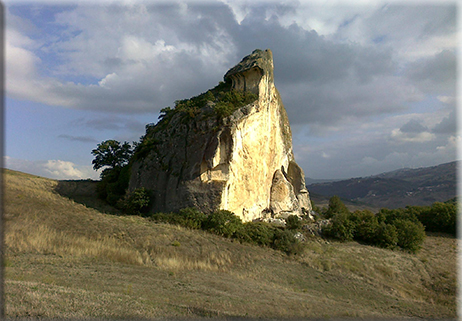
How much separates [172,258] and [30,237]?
258 inches

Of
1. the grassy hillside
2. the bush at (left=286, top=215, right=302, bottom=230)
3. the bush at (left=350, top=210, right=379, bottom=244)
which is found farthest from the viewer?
the bush at (left=350, top=210, right=379, bottom=244)

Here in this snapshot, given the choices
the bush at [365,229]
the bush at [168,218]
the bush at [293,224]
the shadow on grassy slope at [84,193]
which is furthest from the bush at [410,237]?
the shadow on grassy slope at [84,193]

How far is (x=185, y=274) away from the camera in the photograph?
1209cm

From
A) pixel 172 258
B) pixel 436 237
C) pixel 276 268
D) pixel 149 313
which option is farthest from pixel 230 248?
pixel 436 237

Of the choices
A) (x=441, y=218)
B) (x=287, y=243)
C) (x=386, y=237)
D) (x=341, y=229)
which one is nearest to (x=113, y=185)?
(x=287, y=243)

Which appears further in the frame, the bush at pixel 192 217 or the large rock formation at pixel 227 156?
the large rock formation at pixel 227 156

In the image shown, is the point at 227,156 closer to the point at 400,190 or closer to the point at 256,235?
the point at 256,235

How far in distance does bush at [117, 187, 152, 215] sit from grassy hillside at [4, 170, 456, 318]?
394 cm

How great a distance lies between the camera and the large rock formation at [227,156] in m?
24.0

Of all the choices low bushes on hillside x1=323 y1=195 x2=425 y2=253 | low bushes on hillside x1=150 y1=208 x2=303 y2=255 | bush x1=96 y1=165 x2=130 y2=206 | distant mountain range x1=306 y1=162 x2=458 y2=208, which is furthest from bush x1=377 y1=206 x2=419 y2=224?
distant mountain range x1=306 y1=162 x2=458 y2=208

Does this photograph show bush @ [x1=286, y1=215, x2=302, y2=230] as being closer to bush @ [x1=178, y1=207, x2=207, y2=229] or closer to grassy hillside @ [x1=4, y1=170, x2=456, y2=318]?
grassy hillside @ [x1=4, y1=170, x2=456, y2=318]

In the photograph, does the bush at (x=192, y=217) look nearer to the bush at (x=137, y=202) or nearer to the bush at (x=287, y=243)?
the bush at (x=137, y=202)

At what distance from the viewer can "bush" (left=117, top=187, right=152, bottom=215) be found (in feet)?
81.5

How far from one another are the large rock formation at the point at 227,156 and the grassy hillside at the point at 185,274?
185 inches
